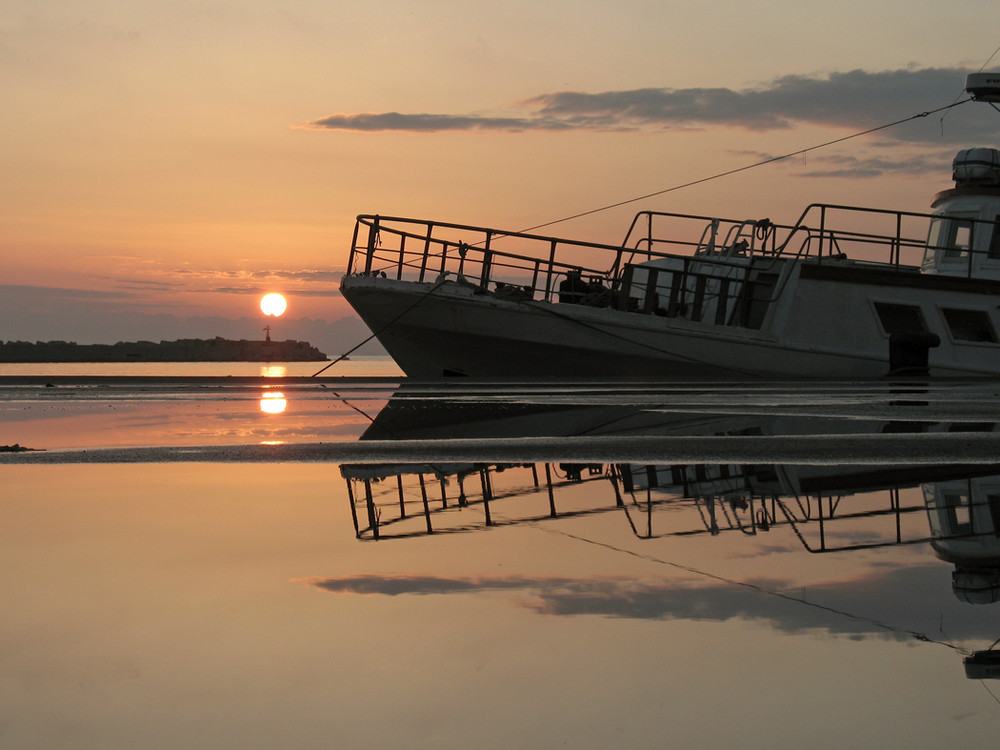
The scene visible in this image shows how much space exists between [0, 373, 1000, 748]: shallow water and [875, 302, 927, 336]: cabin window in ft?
51.3

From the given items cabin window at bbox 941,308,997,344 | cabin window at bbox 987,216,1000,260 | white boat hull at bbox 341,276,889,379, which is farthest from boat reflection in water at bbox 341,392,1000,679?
cabin window at bbox 987,216,1000,260

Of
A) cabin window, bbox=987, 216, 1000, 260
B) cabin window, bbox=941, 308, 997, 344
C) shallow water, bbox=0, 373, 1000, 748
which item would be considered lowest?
cabin window, bbox=941, 308, 997, 344

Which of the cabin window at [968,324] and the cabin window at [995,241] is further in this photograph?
the cabin window at [995,241]

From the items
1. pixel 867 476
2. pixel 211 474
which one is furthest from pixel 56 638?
pixel 867 476

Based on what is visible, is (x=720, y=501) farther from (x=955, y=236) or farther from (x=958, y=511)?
(x=955, y=236)

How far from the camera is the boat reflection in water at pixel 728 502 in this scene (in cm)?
302

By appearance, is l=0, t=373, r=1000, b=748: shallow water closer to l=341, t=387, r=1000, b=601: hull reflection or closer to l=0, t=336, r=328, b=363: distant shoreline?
l=341, t=387, r=1000, b=601: hull reflection

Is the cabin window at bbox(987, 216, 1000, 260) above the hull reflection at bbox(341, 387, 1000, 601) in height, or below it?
above

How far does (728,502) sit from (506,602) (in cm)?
171

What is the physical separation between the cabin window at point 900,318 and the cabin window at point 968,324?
1.99 ft

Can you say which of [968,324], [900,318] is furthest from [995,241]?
[900,318]

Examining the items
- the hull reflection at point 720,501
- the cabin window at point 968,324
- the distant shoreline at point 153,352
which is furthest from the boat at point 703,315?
the distant shoreline at point 153,352

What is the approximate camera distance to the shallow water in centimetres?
158

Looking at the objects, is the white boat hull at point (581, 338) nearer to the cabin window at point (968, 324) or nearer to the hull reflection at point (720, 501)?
the cabin window at point (968, 324)
